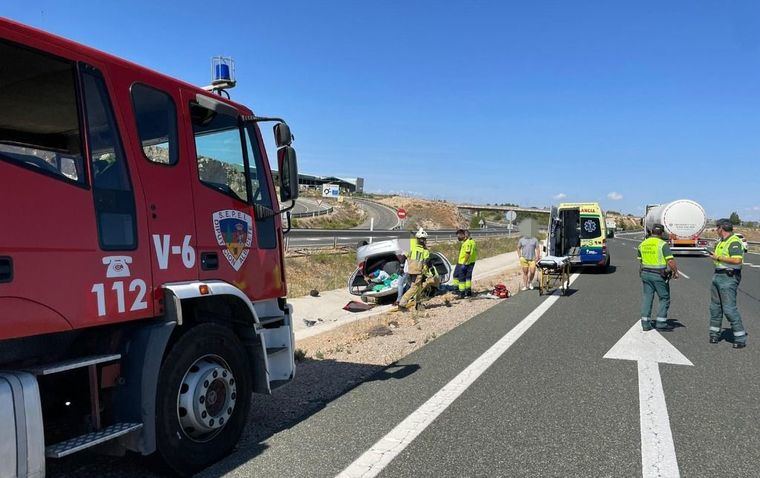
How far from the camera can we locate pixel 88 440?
9.87 ft

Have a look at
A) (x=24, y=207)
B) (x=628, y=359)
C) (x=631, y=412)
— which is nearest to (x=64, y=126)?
(x=24, y=207)

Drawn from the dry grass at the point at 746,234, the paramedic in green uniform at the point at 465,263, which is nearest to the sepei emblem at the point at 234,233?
the paramedic in green uniform at the point at 465,263

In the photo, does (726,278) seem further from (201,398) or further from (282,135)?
(201,398)

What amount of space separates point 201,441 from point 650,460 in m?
3.15

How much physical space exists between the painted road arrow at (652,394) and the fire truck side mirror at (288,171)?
327cm

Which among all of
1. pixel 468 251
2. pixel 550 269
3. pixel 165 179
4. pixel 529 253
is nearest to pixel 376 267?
pixel 468 251

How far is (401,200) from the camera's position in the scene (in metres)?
118

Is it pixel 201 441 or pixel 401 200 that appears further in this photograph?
pixel 401 200

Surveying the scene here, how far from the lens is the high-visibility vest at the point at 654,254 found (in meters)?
9.06

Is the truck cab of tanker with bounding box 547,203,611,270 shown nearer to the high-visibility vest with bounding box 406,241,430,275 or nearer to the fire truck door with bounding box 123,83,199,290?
the high-visibility vest with bounding box 406,241,430,275

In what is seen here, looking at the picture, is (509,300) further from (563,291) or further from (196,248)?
(196,248)

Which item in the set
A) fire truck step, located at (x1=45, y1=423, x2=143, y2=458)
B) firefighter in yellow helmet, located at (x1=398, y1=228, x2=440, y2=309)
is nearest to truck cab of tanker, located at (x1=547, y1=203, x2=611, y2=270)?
firefighter in yellow helmet, located at (x1=398, y1=228, x2=440, y2=309)

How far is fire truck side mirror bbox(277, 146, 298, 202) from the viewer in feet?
14.6

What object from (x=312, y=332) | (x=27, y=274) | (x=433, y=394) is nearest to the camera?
(x=27, y=274)
